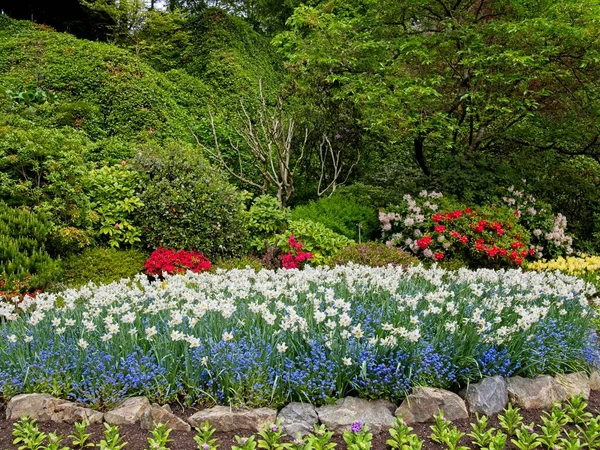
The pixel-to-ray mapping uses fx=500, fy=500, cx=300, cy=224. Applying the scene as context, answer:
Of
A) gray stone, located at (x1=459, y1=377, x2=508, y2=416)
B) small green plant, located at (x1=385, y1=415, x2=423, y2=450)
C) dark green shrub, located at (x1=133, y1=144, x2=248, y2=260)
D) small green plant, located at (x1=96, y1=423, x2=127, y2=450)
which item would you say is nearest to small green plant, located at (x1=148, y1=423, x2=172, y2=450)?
small green plant, located at (x1=96, y1=423, x2=127, y2=450)

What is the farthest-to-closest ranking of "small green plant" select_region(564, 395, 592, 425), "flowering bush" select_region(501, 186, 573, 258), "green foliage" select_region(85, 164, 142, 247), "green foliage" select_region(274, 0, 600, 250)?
"flowering bush" select_region(501, 186, 573, 258)
"green foliage" select_region(274, 0, 600, 250)
"green foliage" select_region(85, 164, 142, 247)
"small green plant" select_region(564, 395, 592, 425)

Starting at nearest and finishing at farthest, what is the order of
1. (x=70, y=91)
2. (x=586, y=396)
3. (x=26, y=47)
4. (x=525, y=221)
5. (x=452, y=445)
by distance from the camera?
1. (x=452, y=445)
2. (x=586, y=396)
3. (x=525, y=221)
4. (x=70, y=91)
5. (x=26, y=47)

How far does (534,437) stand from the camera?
105 inches

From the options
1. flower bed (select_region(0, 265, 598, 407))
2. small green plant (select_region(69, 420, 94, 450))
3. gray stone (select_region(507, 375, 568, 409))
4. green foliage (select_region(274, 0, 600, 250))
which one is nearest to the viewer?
small green plant (select_region(69, 420, 94, 450))

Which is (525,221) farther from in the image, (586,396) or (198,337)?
(198,337)

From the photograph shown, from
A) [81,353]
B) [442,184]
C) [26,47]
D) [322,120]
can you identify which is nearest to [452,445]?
[81,353]

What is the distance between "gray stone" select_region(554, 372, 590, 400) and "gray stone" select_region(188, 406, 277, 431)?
201cm

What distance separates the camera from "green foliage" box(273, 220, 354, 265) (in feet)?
24.0

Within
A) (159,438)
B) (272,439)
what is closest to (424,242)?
(272,439)

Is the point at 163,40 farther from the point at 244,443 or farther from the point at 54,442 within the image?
the point at 244,443

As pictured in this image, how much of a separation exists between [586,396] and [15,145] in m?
6.34

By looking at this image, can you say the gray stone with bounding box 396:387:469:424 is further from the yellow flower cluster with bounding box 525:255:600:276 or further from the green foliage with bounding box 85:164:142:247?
the green foliage with bounding box 85:164:142:247

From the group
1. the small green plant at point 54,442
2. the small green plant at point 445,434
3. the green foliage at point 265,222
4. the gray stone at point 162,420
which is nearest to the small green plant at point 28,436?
the small green plant at point 54,442

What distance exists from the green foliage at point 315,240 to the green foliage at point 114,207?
2.07 metres
